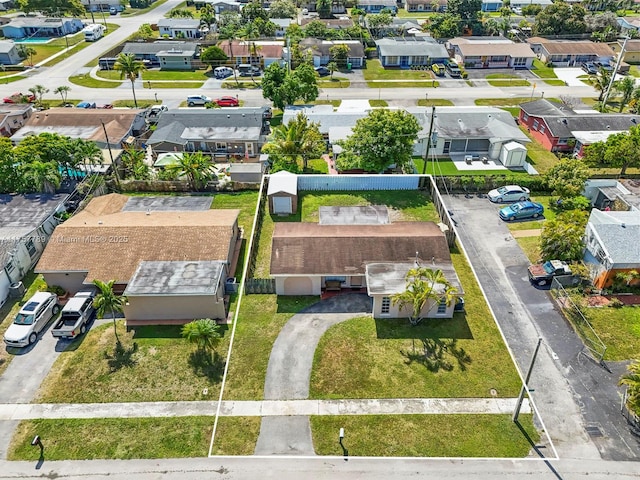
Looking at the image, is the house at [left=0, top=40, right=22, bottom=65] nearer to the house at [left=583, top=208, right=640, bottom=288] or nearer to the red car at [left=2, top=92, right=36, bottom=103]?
the red car at [left=2, top=92, right=36, bottom=103]

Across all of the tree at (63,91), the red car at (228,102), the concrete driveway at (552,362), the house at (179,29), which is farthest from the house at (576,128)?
the house at (179,29)

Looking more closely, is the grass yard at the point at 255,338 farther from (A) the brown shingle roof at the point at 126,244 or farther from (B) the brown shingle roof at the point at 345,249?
(A) the brown shingle roof at the point at 126,244

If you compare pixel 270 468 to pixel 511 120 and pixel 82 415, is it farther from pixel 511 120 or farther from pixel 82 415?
pixel 511 120

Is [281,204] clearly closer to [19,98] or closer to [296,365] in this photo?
[296,365]

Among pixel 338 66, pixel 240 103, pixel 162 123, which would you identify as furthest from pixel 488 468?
pixel 338 66

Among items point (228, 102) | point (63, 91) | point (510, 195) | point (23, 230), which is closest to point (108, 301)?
point (23, 230)

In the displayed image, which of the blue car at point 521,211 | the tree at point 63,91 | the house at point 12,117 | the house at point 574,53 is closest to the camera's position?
the blue car at point 521,211
